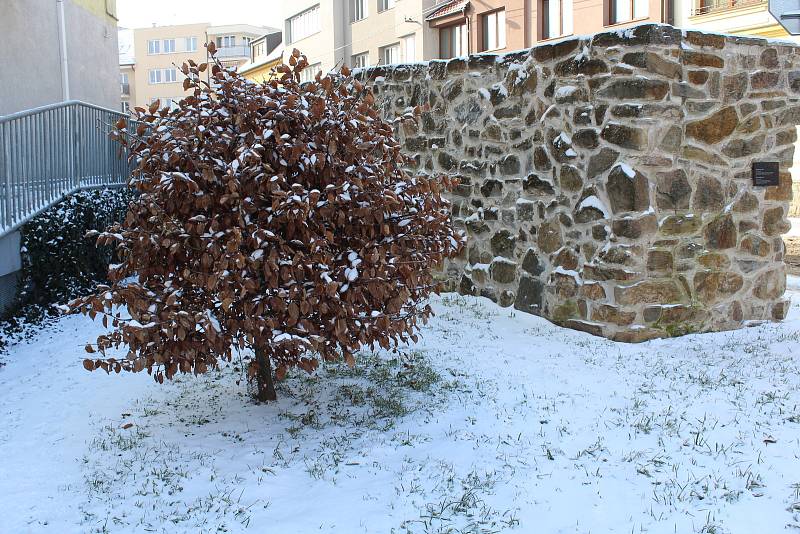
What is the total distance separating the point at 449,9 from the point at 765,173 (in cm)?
2016

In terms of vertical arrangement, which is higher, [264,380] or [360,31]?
[360,31]

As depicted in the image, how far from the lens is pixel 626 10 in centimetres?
1955

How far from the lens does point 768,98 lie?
657 cm

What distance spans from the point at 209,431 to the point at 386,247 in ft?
5.38

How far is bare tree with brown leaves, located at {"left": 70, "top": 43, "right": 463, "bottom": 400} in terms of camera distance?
4023mm

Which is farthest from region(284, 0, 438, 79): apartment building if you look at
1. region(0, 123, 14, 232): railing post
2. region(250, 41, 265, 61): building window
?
region(0, 123, 14, 232): railing post

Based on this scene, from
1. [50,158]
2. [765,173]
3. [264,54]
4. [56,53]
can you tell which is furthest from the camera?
[264,54]

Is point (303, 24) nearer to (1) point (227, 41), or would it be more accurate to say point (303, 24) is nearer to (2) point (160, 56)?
(1) point (227, 41)

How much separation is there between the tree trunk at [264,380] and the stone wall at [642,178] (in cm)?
294

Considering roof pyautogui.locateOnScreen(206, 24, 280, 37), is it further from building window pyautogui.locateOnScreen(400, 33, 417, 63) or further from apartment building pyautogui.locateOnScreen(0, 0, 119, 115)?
apartment building pyautogui.locateOnScreen(0, 0, 119, 115)

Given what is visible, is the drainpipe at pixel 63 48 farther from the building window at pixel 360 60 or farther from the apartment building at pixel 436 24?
the building window at pixel 360 60

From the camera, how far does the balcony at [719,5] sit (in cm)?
1675

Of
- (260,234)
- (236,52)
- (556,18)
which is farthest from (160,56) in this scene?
(260,234)

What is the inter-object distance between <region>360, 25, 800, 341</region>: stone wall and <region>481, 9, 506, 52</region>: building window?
57.8 ft
